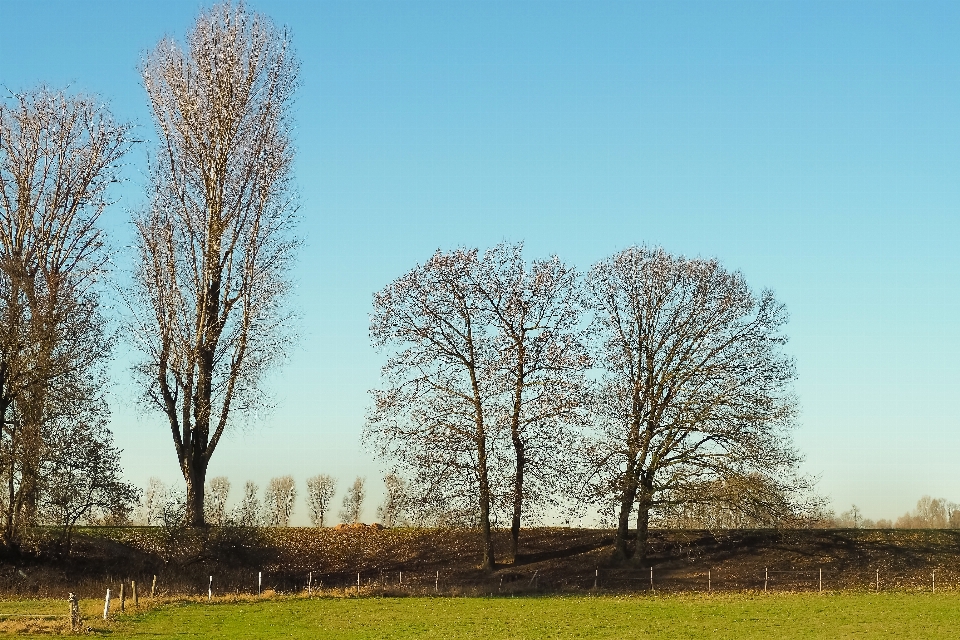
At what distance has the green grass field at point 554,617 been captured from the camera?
25.4m

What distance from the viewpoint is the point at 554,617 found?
28.3 metres

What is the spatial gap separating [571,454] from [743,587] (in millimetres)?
7655

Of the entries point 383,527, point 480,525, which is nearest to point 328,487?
point 383,527

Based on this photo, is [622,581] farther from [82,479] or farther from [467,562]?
[82,479]

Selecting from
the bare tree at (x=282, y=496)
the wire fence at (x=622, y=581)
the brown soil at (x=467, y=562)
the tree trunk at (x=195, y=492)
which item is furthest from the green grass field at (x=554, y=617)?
the bare tree at (x=282, y=496)

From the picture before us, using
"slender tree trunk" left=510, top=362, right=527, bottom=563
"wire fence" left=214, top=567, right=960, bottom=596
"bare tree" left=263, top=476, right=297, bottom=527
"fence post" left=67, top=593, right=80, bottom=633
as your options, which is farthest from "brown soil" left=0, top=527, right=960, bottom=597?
"bare tree" left=263, top=476, right=297, bottom=527

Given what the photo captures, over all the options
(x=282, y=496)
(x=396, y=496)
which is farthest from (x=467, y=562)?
(x=282, y=496)

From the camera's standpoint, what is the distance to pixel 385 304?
38281 millimetres

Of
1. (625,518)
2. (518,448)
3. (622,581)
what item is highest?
(518,448)

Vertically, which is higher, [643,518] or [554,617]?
[643,518]

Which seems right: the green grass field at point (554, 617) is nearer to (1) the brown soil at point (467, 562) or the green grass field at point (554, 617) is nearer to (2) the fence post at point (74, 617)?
(2) the fence post at point (74, 617)

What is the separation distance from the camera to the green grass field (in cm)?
2538

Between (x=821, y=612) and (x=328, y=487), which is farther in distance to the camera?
(x=328, y=487)

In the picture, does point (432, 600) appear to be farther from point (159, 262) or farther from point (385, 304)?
point (159, 262)
